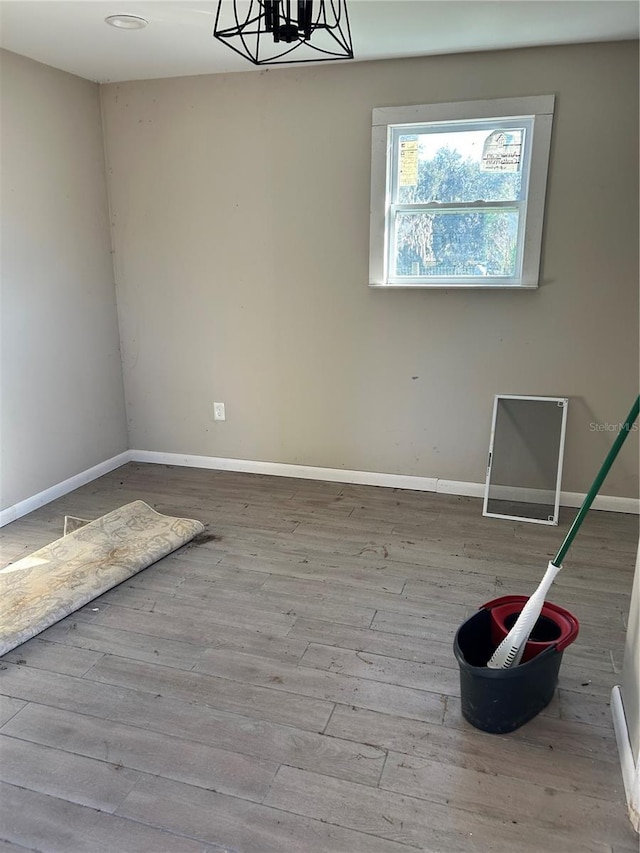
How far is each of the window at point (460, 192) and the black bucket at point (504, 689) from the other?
204cm

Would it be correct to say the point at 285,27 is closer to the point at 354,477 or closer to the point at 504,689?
the point at 504,689

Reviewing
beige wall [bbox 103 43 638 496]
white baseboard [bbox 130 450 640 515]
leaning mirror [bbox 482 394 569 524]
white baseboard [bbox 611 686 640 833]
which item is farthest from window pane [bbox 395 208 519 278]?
white baseboard [bbox 611 686 640 833]

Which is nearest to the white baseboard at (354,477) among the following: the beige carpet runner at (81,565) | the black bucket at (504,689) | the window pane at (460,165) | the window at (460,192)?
the beige carpet runner at (81,565)

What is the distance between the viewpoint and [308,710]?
1900 millimetres

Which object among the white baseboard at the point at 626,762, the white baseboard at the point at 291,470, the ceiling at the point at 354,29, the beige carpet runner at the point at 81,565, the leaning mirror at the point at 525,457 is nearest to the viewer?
the white baseboard at the point at 626,762

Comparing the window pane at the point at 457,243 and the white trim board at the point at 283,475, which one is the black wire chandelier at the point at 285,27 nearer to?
the window pane at the point at 457,243

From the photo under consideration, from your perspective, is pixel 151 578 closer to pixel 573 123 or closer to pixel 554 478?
pixel 554 478

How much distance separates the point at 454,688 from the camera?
199 centimetres

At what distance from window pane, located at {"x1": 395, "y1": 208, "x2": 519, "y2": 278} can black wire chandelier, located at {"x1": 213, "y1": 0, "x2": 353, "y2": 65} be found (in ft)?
3.06

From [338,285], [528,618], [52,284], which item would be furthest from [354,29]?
[528,618]

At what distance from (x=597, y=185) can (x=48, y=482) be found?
3.36 meters

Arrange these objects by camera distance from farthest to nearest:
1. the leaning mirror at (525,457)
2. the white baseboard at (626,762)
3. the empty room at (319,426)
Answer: the leaning mirror at (525,457), the empty room at (319,426), the white baseboard at (626,762)

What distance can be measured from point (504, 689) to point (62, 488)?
281 centimetres

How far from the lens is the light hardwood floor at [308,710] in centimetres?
152
